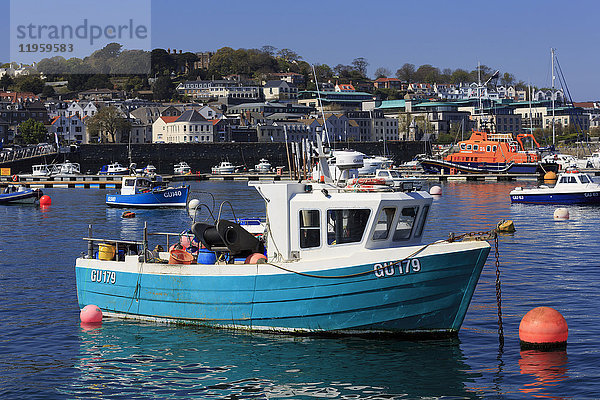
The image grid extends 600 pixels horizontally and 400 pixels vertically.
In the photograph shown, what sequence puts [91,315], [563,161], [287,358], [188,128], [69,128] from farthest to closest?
[69,128]
[188,128]
[563,161]
[91,315]
[287,358]

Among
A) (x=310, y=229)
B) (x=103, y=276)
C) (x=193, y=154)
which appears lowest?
(x=103, y=276)

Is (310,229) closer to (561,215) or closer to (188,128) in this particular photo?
(561,215)

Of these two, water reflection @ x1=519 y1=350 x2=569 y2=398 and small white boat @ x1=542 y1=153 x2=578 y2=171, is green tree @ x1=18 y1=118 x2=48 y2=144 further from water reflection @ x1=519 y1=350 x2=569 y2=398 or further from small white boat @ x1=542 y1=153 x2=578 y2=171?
water reflection @ x1=519 y1=350 x2=569 y2=398

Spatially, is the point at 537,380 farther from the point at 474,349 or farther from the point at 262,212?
the point at 262,212

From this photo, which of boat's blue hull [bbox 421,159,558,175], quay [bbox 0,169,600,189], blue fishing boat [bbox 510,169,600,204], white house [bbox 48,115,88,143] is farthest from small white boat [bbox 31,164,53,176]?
blue fishing boat [bbox 510,169,600,204]

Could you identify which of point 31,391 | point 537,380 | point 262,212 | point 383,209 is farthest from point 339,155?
point 262,212

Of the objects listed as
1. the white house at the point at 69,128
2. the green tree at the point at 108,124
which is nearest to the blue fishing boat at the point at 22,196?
the green tree at the point at 108,124

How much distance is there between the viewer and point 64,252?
3641 centimetres

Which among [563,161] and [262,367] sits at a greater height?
[563,161]

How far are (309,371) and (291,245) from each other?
2.99 metres

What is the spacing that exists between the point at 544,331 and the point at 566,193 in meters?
43.1

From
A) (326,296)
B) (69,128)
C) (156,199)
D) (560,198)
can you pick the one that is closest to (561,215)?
(560,198)

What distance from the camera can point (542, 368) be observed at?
55.2ft

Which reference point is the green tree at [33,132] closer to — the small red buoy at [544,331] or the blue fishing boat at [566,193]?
the blue fishing boat at [566,193]
